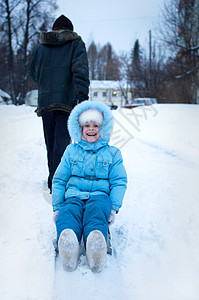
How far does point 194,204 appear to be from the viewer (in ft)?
9.12

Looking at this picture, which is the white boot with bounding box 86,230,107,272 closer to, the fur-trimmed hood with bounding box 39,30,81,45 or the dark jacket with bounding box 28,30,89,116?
the dark jacket with bounding box 28,30,89,116

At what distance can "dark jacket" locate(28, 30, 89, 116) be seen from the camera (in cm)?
257

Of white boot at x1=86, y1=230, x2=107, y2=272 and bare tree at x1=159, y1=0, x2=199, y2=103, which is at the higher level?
bare tree at x1=159, y1=0, x2=199, y2=103

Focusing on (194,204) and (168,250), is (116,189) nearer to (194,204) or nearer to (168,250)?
(168,250)

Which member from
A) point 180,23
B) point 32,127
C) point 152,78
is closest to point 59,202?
point 32,127

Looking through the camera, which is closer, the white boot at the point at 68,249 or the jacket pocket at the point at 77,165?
the white boot at the point at 68,249

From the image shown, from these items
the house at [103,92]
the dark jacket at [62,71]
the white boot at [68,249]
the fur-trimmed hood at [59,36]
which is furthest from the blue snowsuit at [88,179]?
the house at [103,92]

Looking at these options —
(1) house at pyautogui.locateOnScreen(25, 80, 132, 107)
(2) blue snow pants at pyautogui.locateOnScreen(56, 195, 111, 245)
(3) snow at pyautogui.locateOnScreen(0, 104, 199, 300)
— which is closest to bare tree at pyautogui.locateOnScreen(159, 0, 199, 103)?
(3) snow at pyautogui.locateOnScreen(0, 104, 199, 300)

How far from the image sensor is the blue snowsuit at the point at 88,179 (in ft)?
5.87

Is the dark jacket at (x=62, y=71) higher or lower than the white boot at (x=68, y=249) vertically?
higher

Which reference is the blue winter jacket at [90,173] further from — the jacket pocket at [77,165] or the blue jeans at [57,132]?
the blue jeans at [57,132]

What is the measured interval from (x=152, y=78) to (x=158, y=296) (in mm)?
18921

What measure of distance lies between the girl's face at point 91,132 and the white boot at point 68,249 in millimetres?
864

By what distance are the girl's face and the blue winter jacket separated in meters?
0.04
